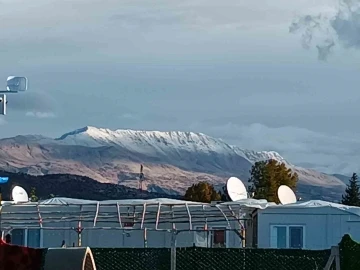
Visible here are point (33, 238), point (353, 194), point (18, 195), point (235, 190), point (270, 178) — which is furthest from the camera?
point (353, 194)

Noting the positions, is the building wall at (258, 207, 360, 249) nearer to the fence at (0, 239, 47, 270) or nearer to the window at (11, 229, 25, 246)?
the window at (11, 229, 25, 246)

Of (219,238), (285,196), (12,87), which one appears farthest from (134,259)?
(285,196)

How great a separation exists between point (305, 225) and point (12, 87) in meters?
13.1

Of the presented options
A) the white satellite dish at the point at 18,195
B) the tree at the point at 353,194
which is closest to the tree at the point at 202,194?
the tree at the point at 353,194

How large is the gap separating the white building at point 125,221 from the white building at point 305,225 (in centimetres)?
101

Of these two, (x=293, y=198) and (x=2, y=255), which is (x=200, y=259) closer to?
(x=2, y=255)

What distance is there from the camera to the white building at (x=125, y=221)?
114 feet

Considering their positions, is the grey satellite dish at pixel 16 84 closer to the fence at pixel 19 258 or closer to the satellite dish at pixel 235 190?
the fence at pixel 19 258

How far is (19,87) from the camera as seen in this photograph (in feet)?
77.8

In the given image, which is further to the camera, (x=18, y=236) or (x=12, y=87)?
(x=18, y=236)

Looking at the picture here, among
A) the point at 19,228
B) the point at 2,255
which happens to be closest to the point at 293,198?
the point at 19,228

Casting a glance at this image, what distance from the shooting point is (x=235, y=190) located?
40.2m

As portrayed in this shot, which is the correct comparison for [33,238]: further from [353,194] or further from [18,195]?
[353,194]

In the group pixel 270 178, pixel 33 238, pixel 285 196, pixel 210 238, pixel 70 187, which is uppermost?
pixel 70 187
